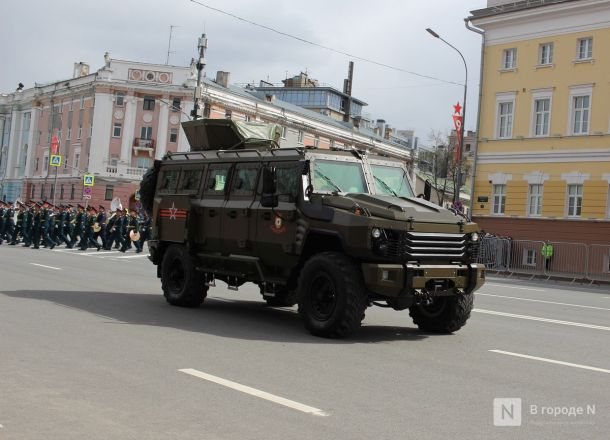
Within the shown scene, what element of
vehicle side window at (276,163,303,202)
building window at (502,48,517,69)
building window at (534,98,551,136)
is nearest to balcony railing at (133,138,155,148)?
building window at (502,48,517,69)

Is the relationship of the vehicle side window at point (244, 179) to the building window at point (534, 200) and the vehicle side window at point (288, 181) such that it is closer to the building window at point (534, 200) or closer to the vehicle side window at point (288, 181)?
the vehicle side window at point (288, 181)

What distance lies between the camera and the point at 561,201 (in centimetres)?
3816

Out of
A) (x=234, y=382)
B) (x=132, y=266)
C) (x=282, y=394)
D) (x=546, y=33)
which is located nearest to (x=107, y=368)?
(x=234, y=382)

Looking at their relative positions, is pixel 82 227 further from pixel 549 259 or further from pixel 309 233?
pixel 309 233

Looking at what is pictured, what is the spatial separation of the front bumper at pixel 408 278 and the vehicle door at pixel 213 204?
10.8 ft

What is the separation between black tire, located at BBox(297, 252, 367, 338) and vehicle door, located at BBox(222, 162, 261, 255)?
1.62 metres

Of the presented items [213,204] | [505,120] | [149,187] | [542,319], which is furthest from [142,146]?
[542,319]

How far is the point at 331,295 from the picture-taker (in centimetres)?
970

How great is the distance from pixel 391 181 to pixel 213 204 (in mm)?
2858

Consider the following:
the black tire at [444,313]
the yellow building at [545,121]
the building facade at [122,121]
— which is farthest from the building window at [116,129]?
the black tire at [444,313]

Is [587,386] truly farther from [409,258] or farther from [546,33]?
[546,33]

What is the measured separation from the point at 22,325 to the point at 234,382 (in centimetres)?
399

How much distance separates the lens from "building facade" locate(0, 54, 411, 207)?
7250cm

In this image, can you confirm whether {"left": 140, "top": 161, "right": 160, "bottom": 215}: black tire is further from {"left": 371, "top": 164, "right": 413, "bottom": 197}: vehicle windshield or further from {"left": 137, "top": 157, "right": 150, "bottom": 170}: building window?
{"left": 137, "top": 157, "right": 150, "bottom": 170}: building window
